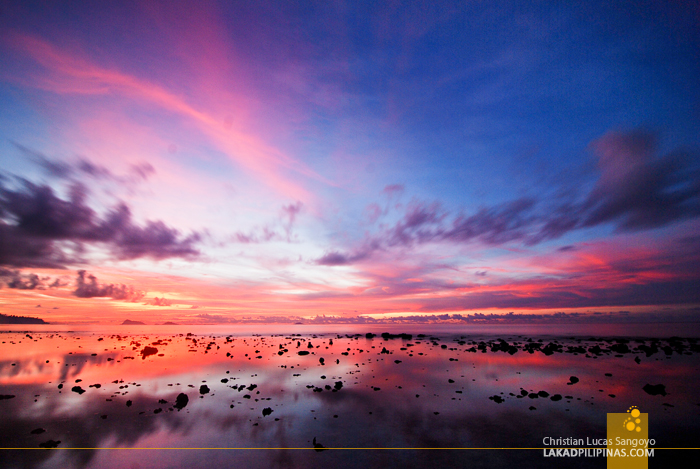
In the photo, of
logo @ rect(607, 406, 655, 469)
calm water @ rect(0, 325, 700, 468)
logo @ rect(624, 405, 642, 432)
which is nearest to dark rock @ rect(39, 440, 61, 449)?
calm water @ rect(0, 325, 700, 468)

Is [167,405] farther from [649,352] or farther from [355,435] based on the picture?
[649,352]

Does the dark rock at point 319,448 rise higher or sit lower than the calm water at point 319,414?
higher

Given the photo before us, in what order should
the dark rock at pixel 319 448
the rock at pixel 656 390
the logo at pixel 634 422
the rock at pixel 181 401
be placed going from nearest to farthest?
the dark rock at pixel 319 448
the logo at pixel 634 422
the rock at pixel 181 401
the rock at pixel 656 390

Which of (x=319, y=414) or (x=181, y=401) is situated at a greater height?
(x=319, y=414)

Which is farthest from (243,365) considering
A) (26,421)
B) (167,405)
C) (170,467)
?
(170,467)

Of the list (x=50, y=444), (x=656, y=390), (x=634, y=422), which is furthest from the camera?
(x=656, y=390)

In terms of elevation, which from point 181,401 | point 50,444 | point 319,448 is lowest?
point 181,401

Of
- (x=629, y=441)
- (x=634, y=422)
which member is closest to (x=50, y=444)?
(x=629, y=441)

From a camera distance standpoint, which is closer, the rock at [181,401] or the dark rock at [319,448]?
the dark rock at [319,448]

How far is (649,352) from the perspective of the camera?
154 feet

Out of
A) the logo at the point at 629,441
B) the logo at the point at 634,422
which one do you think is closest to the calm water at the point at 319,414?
the logo at the point at 629,441

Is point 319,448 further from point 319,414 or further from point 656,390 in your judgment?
point 656,390

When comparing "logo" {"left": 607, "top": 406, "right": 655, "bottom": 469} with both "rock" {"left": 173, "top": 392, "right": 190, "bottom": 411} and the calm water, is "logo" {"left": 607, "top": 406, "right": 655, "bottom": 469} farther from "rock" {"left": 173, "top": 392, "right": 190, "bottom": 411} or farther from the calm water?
"rock" {"left": 173, "top": 392, "right": 190, "bottom": 411}

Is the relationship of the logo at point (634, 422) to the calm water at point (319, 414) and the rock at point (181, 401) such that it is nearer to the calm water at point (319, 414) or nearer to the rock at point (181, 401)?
the calm water at point (319, 414)
